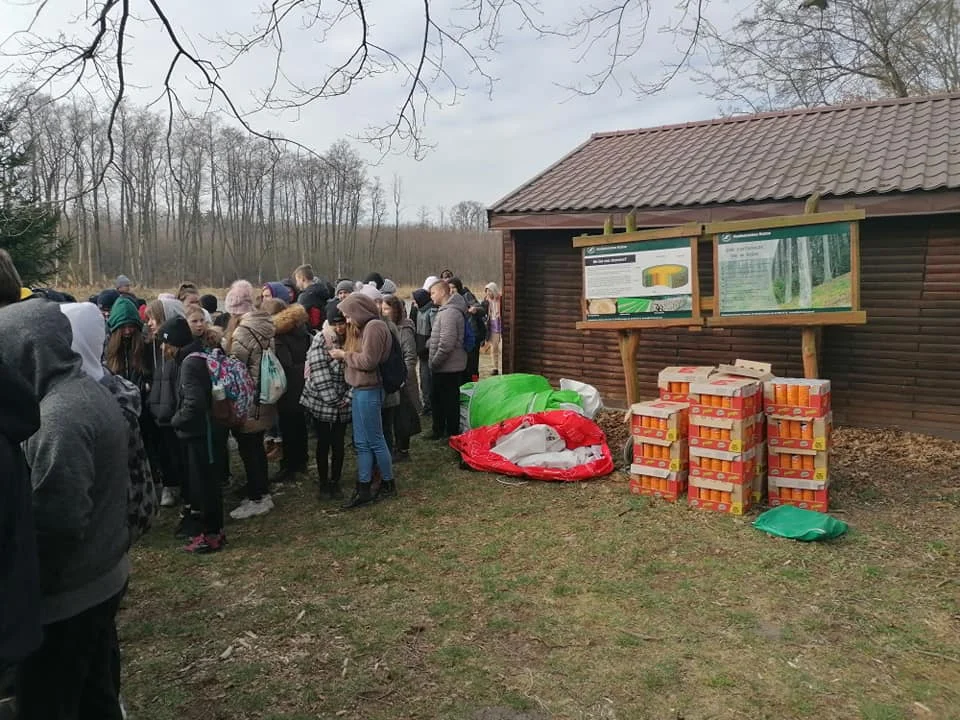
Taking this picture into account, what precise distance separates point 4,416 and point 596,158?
10449 mm

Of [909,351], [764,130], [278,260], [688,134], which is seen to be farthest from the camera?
[278,260]

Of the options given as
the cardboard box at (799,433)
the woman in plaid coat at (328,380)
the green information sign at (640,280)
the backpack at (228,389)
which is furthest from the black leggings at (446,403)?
the cardboard box at (799,433)

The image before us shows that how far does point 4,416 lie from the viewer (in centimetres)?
179

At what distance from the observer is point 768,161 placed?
28.9 ft

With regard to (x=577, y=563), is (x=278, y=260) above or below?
above

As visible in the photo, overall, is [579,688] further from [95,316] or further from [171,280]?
[171,280]

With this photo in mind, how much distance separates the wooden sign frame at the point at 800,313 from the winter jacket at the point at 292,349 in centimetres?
403

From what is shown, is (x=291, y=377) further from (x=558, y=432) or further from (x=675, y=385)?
(x=675, y=385)

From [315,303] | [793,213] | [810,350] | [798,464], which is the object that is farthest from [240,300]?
[793,213]

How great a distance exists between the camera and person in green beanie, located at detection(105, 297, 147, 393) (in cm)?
559

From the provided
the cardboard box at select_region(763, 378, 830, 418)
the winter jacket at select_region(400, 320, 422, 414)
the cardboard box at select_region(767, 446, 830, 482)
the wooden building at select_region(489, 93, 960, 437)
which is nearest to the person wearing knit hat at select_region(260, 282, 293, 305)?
the winter jacket at select_region(400, 320, 422, 414)

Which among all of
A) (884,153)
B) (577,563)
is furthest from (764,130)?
(577,563)

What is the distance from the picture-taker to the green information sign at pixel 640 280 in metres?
6.71

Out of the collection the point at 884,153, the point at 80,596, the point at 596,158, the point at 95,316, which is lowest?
the point at 80,596
